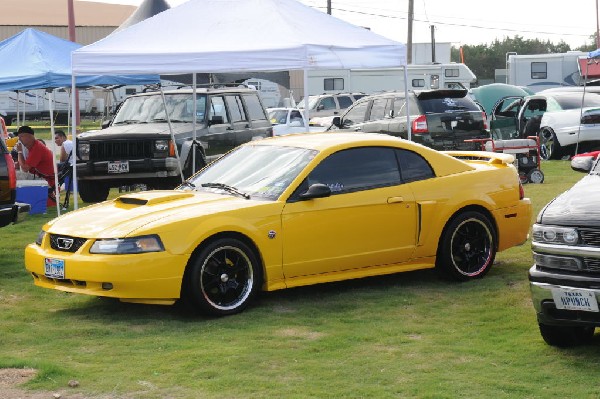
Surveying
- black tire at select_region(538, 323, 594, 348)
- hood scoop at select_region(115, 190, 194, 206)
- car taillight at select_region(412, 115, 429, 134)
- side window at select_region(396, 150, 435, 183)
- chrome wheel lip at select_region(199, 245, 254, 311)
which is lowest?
black tire at select_region(538, 323, 594, 348)

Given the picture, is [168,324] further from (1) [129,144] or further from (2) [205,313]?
(1) [129,144]

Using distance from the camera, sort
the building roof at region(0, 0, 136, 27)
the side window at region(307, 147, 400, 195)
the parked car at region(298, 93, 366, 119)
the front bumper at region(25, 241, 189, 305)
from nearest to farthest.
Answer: the front bumper at region(25, 241, 189, 305)
the side window at region(307, 147, 400, 195)
the parked car at region(298, 93, 366, 119)
the building roof at region(0, 0, 136, 27)

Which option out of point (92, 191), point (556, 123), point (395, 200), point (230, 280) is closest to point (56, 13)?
point (556, 123)

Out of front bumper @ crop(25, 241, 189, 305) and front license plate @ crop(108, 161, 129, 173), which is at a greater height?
front license plate @ crop(108, 161, 129, 173)

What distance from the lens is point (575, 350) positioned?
7.27 metres

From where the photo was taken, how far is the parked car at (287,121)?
28.7m

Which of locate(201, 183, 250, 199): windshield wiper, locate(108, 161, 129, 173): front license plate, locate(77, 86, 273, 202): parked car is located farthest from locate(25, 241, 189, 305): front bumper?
locate(108, 161, 129, 173): front license plate

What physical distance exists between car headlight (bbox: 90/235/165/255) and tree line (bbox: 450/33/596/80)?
3130 inches

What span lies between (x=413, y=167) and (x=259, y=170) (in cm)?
142

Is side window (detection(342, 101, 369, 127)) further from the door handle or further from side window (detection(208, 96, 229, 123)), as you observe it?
the door handle

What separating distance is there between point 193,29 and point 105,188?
4.43 meters

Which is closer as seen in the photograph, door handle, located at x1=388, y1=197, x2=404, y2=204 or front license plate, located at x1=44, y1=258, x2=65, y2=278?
front license plate, located at x1=44, y1=258, x2=65, y2=278

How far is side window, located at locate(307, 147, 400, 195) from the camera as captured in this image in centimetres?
923

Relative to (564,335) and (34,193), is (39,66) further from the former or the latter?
(564,335)
